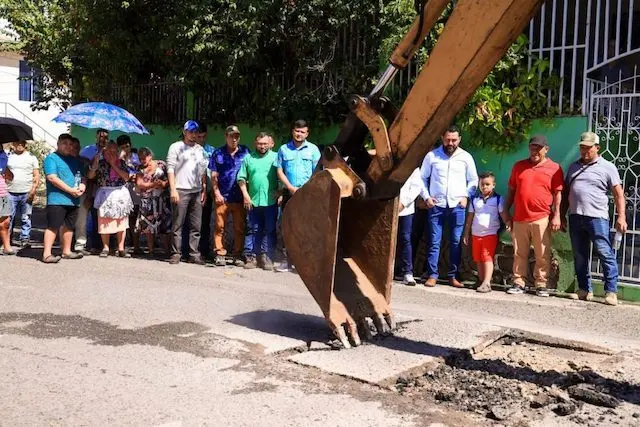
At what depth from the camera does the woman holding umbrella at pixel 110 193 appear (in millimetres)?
10031

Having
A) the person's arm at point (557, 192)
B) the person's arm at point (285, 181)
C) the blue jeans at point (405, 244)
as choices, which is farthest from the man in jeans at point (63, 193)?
the person's arm at point (557, 192)

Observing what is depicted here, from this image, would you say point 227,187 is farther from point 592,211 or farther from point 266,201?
point 592,211

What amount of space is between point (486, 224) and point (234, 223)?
3536 millimetres

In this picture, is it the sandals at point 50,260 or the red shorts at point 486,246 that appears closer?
the red shorts at point 486,246

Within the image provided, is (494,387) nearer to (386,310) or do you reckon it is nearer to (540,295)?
(386,310)

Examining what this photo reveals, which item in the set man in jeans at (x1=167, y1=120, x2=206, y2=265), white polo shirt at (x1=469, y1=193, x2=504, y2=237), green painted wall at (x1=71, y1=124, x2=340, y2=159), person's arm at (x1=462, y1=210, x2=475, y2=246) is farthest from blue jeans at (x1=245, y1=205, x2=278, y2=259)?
white polo shirt at (x1=469, y1=193, x2=504, y2=237)

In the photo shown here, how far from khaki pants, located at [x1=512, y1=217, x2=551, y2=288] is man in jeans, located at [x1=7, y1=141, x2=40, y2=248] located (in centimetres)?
717

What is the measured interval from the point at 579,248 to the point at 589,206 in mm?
517

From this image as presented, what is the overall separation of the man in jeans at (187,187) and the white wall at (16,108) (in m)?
21.0

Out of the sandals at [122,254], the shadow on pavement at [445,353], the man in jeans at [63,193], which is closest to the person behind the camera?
the shadow on pavement at [445,353]

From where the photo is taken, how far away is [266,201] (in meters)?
9.65

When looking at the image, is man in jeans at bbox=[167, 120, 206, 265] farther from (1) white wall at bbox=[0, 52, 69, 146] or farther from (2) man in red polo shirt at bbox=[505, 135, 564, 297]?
(1) white wall at bbox=[0, 52, 69, 146]

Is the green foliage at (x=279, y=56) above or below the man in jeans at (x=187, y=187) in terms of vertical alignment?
above

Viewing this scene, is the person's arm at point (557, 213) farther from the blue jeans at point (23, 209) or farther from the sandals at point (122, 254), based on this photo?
the blue jeans at point (23, 209)
